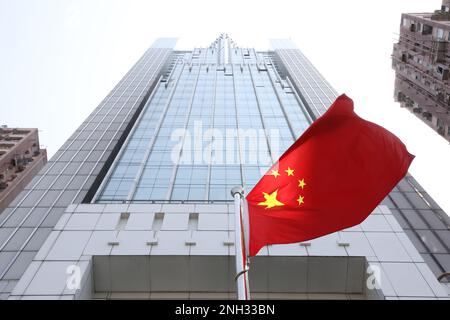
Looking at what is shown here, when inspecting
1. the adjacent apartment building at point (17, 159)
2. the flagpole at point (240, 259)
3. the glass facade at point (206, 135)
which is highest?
the flagpole at point (240, 259)

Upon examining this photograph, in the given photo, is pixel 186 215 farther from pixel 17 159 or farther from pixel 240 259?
pixel 17 159

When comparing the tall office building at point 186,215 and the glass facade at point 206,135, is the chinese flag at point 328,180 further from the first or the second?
the glass facade at point 206,135

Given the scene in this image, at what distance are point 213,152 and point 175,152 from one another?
348cm

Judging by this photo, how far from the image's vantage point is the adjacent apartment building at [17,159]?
204 feet

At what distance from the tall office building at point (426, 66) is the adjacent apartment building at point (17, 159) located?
178 feet

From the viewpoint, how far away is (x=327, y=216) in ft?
35.0

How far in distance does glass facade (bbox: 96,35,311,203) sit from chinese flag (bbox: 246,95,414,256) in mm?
19140

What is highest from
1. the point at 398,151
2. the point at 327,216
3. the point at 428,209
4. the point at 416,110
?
the point at 398,151

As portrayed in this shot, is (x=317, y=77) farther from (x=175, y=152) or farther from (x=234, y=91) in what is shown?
(x=175, y=152)

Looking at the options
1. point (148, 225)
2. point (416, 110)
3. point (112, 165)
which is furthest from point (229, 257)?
point (416, 110)

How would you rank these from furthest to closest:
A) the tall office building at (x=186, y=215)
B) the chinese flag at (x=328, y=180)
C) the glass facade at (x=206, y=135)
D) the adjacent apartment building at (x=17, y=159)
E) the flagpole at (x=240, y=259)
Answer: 1. the adjacent apartment building at (x=17, y=159)
2. the glass facade at (x=206, y=135)
3. the tall office building at (x=186, y=215)
4. the chinese flag at (x=328, y=180)
5. the flagpole at (x=240, y=259)

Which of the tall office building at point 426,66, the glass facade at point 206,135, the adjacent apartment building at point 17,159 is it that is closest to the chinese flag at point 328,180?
the glass facade at point 206,135

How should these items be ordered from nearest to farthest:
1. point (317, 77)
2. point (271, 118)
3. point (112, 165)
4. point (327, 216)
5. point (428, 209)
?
point (327, 216) → point (428, 209) → point (112, 165) → point (271, 118) → point (317, 77)

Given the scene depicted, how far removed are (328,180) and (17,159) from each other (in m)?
66.3
